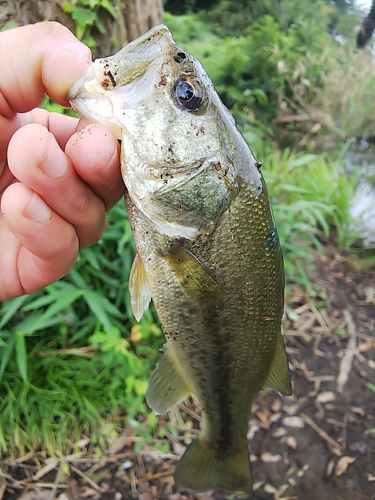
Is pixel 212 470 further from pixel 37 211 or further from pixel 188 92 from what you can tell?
pixel 188 92

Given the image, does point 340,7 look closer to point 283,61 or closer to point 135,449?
point 283,61

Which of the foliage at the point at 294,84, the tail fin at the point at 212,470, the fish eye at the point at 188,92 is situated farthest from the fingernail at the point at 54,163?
the foliage at the point at 294,84

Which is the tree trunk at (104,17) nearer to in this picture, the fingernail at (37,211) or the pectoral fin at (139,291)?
the fingernail at (37,211)

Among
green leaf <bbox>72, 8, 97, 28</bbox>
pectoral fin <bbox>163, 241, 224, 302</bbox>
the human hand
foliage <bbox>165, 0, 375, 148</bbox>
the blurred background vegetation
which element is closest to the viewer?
the human hand

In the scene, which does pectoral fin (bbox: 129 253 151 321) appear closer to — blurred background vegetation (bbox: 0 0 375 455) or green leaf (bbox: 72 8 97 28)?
blurred background vegetation (bbox: 0 0 375 455)

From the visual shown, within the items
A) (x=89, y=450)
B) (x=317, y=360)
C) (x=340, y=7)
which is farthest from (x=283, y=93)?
(x=89, y=450)

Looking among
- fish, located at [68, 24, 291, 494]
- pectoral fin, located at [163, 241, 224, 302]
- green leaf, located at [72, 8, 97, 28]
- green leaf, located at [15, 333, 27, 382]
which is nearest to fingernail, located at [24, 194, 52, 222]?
fish, located at [68, 24, 291, 494]

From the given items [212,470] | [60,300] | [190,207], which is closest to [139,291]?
[190,207]
